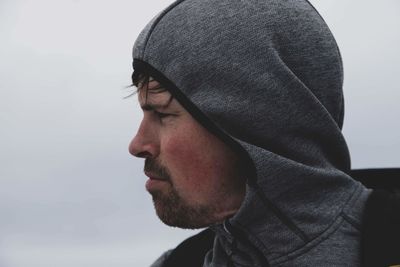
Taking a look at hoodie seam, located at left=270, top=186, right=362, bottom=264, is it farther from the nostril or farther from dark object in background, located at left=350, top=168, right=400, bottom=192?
the nostril

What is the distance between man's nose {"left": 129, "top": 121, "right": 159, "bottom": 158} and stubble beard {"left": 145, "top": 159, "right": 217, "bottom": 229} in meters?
0.05

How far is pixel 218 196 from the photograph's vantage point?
3.07 metres

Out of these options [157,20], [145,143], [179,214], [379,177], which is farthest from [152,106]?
[379,177]

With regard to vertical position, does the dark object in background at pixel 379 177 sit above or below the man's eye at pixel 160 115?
below

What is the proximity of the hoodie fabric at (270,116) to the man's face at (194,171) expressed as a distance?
0.09 m

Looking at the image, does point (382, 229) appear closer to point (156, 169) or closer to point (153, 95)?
point (156, 169)

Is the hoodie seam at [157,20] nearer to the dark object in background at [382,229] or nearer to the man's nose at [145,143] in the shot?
the man's nose at [145,143]

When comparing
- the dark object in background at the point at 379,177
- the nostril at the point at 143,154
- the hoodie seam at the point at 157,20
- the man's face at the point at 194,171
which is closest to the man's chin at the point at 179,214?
the man's face at the point at 194,171

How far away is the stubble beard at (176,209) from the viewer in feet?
10.1

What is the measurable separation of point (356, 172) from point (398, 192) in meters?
0.60

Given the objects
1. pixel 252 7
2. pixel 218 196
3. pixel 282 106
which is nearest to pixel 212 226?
pixel 218 196

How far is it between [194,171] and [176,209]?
0.23m

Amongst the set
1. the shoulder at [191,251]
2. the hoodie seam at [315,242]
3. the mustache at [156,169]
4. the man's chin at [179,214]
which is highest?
the mustache at [156,169]

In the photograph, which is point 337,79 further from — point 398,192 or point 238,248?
point 238,248
